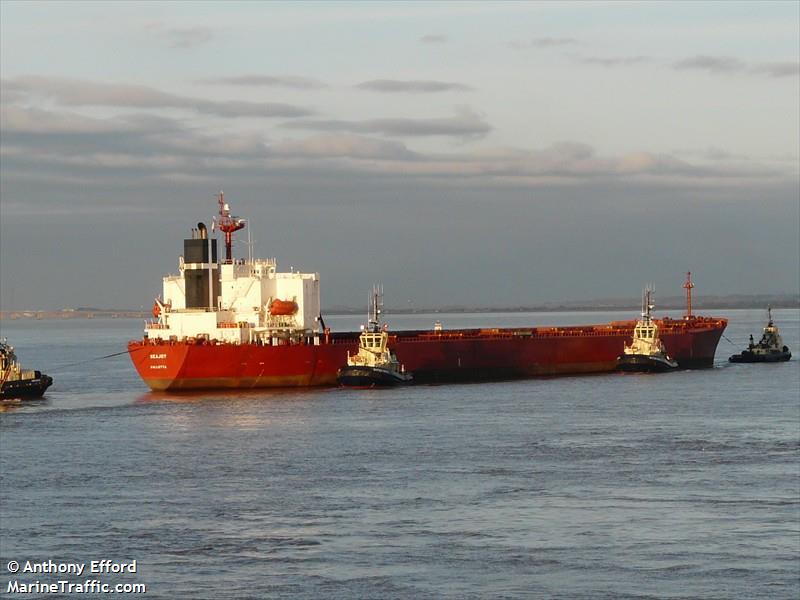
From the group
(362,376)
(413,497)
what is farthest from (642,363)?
(413,497)

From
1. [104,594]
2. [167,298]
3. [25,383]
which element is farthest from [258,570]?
[167,298]

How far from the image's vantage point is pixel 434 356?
2670 inches

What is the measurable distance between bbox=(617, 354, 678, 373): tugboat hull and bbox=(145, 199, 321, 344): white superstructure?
18272 mm

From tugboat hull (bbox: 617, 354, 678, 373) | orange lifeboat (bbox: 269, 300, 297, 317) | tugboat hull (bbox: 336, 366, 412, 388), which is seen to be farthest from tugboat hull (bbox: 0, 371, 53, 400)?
tugboat hull (bbox: 617, 354, 678, 373)

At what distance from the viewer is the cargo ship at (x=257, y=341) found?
2349 inches

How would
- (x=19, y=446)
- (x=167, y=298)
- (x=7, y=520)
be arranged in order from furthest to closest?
(x=167, y=298) → (x=19, y=446) → (x=7, y=520)

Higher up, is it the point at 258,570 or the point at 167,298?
the point at 167,298

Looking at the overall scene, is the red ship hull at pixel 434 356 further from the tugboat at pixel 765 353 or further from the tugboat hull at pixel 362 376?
the tugboat at pixel 765 353

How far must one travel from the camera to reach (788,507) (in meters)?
30.5

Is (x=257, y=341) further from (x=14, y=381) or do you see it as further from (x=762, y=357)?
(x=762, y=357)

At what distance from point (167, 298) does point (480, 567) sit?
40965mm

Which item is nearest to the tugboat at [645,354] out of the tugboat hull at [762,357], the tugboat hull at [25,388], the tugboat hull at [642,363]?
the tugboat hull at [642,363]

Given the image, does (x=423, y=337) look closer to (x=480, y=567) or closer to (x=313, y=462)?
(x=313, y=462)

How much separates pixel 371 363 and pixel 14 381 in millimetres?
15378
